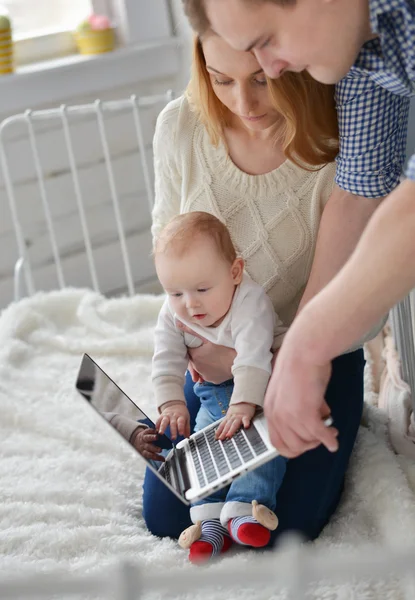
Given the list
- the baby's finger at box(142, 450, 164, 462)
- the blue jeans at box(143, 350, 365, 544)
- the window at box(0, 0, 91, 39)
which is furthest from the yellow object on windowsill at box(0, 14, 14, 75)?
the baby's finger at box(142, 450, 164, 462)

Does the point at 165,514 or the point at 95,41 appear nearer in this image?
the point at 165,514

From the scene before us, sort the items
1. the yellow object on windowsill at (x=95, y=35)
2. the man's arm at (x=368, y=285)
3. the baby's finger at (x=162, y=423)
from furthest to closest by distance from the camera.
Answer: the yellow object on windowsill at (x=95, y=35) → the baby's finger at (x=162, y=423) → the man's arm at (x=368, y=285)

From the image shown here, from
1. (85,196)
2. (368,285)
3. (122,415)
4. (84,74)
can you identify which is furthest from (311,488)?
(84,74)

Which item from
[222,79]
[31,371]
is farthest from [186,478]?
[31,371]

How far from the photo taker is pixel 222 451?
1.19 metres

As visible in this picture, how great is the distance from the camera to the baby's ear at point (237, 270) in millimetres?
1350

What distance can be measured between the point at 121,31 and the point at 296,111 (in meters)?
1.53

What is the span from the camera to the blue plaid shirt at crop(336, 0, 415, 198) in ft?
3.60

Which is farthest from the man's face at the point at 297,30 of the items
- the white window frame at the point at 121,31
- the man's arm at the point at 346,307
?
the white window frame at the point at 121,31

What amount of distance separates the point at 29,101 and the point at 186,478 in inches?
66.0

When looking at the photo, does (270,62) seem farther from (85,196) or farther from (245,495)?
(85,196)

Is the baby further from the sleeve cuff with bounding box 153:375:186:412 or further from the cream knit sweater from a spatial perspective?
the cream knit sweater

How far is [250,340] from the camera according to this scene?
1320mm

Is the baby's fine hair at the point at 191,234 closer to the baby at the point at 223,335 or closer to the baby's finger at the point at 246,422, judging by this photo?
the baby at the point at 223,335
